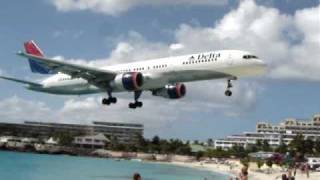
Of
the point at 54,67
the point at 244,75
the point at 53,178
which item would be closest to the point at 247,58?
the point at 244,75

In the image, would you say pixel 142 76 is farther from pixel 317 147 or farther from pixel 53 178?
pixel 317 147

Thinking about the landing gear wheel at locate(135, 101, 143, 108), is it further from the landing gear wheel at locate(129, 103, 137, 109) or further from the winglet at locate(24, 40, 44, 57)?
the winglet at locate(24, 40, 44, 57)

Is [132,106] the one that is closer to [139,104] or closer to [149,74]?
[139,104]

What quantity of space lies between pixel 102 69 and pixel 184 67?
30.4 feet

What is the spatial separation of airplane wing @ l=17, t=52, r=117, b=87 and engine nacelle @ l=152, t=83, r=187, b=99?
15.8 feet

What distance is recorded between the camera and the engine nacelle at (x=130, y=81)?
5356 centimetres

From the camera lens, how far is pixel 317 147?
654 feet

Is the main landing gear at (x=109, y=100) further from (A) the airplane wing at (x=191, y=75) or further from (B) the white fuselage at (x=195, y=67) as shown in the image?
(A) the airplane wing at (x=191, y=75)

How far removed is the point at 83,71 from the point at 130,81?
490 cm

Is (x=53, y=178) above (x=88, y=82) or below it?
below

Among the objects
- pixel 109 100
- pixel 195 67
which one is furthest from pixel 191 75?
pixel 109 100

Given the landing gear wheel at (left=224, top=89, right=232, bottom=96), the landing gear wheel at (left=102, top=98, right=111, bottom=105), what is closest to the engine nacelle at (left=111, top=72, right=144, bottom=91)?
the landing gear wheel at (left=102, top=98, right=111, bottom=105)

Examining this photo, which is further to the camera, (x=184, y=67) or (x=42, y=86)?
(x=42, y=86)

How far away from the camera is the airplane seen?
49531 mm
